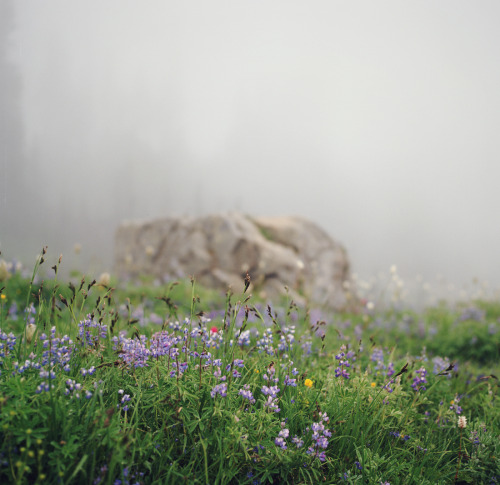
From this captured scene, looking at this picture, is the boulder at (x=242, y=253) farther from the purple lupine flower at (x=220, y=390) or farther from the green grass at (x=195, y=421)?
the purple lupine flower at (x=220, y=390)

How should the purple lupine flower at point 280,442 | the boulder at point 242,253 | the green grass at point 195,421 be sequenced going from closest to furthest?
1. the green grass at point 195,421
2. the purple lupine flower at point 280,442
3. the boulder at point 242,253

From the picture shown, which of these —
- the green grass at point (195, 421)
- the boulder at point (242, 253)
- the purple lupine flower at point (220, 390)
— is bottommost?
the boulder at point (242, 253)

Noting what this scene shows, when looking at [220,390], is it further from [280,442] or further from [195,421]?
[280,442]

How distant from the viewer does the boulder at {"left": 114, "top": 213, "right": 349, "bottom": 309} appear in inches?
404

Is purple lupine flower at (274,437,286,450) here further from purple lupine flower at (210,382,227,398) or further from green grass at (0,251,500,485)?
purple lupine flower at (210,382,227,398)

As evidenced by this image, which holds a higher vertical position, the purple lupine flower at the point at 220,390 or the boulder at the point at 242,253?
the purple lupine flower at the point at 220,390

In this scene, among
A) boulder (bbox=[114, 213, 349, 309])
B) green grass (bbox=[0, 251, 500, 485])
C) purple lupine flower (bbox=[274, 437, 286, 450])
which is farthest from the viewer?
boulder (bbox=[114, 213, 349, 309])

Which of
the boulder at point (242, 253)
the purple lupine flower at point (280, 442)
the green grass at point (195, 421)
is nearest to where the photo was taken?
the green grass at point (195, 421)

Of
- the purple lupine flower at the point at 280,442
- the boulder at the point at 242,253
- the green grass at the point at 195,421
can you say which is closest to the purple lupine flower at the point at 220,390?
the green grass at the point at 195,421

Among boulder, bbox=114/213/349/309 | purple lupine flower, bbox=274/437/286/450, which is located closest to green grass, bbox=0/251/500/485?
purple lupine flower, bbox=274/437/286/450

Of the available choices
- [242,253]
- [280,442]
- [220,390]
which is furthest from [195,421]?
[242,253]

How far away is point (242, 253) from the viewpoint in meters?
10.5

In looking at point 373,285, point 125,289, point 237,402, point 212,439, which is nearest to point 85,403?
point 212,439

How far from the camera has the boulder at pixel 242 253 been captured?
33.7ft
